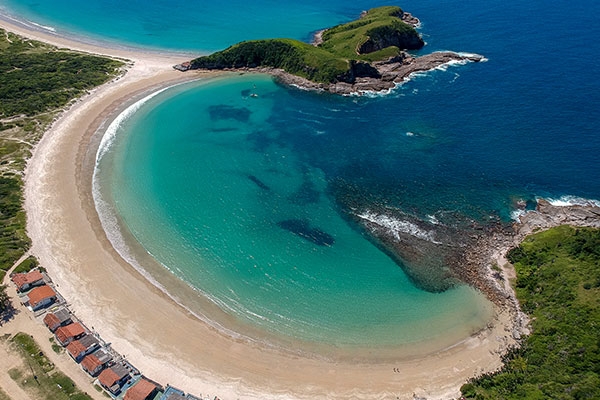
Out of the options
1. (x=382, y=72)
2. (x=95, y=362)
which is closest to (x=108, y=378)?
(x=95, y=362)

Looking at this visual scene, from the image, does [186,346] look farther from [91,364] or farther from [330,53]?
[330,53]

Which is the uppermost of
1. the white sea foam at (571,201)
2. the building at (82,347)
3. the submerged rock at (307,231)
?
the white sea foam at (571,201)

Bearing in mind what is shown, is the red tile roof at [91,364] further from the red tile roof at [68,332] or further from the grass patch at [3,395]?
the grass patch at [3,395]

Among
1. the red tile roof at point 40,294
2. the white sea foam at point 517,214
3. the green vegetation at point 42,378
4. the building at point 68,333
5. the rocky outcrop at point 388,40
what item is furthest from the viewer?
the rocky outcrop at point 388,40

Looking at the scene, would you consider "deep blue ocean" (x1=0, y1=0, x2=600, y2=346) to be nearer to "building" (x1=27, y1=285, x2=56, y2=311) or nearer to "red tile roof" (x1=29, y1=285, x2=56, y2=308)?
"red tile roof" (x1=29, y1=285, x2=56, y2=308)

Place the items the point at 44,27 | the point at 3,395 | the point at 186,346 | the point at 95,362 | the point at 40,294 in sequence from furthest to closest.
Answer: the point at 44,27 → the point at 40,294 → the point at 186,346 → the point at 95,362 → the point at 3,395

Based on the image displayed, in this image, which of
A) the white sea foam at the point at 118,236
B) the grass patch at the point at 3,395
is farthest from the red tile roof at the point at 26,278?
the grass patch at the point at 3,395
